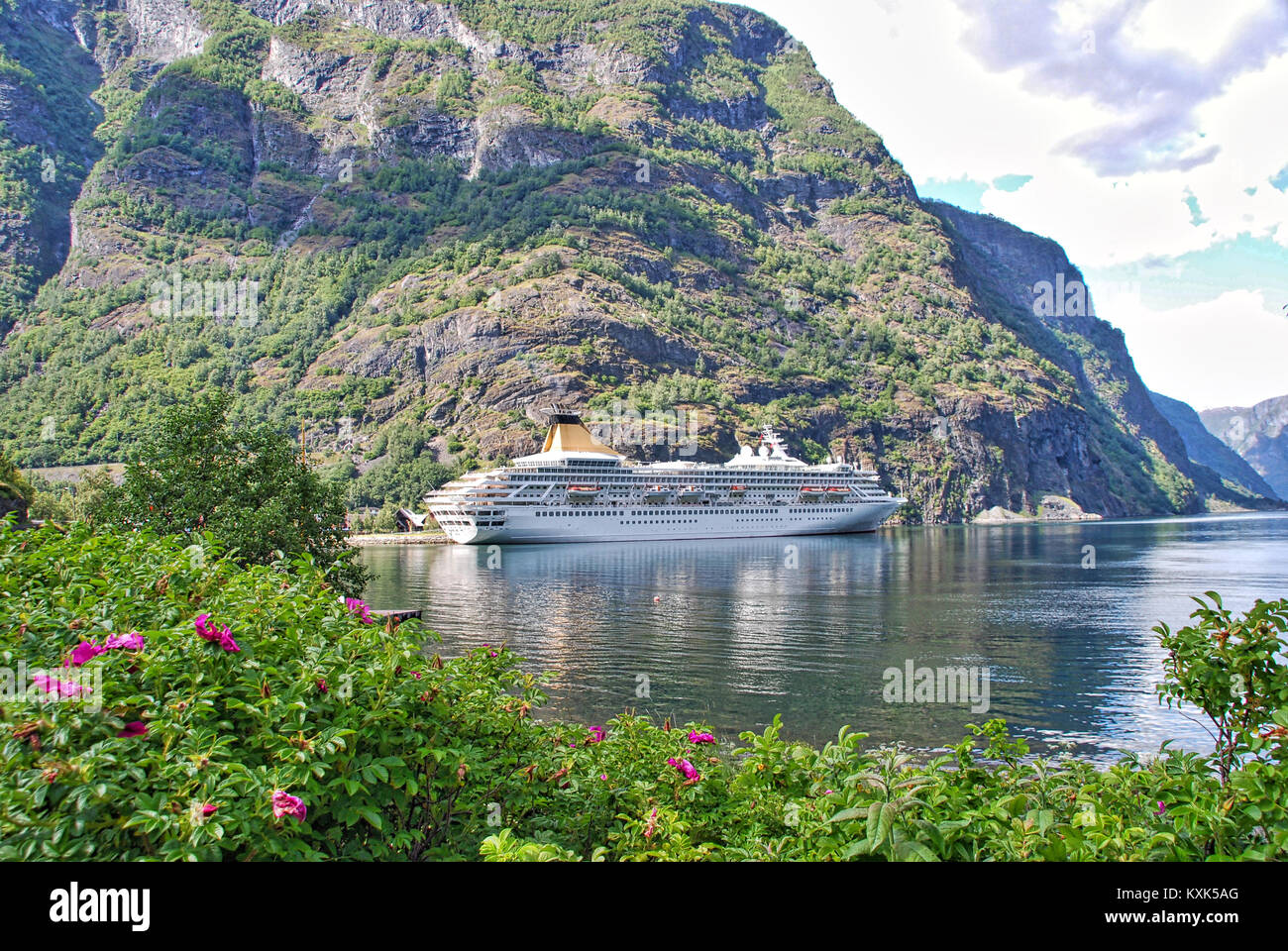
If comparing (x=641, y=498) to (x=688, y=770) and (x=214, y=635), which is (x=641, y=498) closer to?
(x=688, y=770)

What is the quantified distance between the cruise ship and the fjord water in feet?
66.1

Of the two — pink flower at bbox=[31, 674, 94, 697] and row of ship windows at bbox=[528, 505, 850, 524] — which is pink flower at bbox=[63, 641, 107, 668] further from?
row of ship windows at bbox=[528, 505, 850, 524]

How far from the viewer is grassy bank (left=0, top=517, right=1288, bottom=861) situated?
133 inches

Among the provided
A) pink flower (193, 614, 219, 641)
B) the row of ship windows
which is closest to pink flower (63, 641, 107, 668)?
pink flower (193, 614, 219, 641)

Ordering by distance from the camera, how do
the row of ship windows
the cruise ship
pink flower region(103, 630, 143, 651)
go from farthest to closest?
the row of ship windows → the cruise ship → pink flower region(103, 630, 143, 651)

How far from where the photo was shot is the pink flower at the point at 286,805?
10.9ft

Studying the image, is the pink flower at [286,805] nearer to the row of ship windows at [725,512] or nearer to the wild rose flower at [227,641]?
the wild rose flower at [227,641]

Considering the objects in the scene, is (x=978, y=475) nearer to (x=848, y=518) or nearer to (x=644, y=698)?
(x=848, y=518)

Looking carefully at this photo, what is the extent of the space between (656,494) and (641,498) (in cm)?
215

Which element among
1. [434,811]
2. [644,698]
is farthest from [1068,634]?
[434,811]

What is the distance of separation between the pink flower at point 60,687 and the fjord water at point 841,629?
12.7m

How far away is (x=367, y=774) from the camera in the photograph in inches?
150
